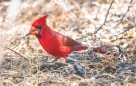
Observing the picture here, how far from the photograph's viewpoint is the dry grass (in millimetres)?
2742

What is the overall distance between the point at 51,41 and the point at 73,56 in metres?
0.31

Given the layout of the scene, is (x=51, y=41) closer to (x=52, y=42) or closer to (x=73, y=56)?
(x=52, y=42)

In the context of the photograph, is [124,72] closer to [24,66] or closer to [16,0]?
[24,66]

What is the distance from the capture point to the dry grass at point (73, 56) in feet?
9.00

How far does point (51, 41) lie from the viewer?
3236mm

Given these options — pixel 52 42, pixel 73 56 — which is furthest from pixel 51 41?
pixel 73 56

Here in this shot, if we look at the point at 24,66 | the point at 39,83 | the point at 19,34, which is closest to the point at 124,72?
the point at 39,83

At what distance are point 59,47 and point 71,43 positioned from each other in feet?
0.56

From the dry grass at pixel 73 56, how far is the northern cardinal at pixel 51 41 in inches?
3.5

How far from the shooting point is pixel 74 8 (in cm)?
551

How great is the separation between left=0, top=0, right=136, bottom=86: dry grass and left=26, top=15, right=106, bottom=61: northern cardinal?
0.09 meters

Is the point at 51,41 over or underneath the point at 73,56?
over

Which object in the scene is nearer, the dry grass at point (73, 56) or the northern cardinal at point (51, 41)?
the dry grass at point (73, 56)

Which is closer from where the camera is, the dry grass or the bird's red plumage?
the dry grass
